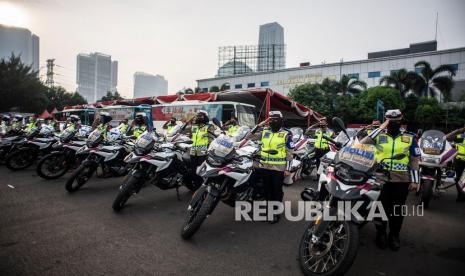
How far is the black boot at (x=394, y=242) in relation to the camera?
345cm

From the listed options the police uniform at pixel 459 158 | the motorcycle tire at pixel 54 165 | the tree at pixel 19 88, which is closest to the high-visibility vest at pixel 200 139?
the motorcycle tire at pixel 54 165

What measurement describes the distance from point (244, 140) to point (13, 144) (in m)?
7.82

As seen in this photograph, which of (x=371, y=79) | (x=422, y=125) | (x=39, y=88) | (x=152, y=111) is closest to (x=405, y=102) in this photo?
(x=422, y=125)

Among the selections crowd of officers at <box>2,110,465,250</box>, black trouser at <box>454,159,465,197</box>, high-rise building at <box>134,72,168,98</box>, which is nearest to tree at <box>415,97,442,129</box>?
black trouser at <box>454,159,465,197</box>

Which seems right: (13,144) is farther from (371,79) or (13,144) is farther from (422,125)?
(371,79)

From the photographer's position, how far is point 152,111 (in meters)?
15.8

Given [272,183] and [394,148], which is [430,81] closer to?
[394,148]

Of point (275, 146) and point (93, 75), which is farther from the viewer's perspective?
point (93, 75)

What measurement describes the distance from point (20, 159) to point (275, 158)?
728 centimetres

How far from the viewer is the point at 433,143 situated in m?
5.30

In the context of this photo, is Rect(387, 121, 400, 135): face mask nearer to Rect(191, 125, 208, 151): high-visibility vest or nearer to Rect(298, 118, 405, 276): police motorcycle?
Rect(298, 118, 405, 276): police motorcycle

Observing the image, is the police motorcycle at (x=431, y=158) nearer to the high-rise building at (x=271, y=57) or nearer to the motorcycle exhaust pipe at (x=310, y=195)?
the motorcycle exhaust pipe at (x=310, y=195)

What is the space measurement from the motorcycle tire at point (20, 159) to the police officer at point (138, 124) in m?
2.89

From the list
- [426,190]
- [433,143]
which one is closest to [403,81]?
[433,143]
